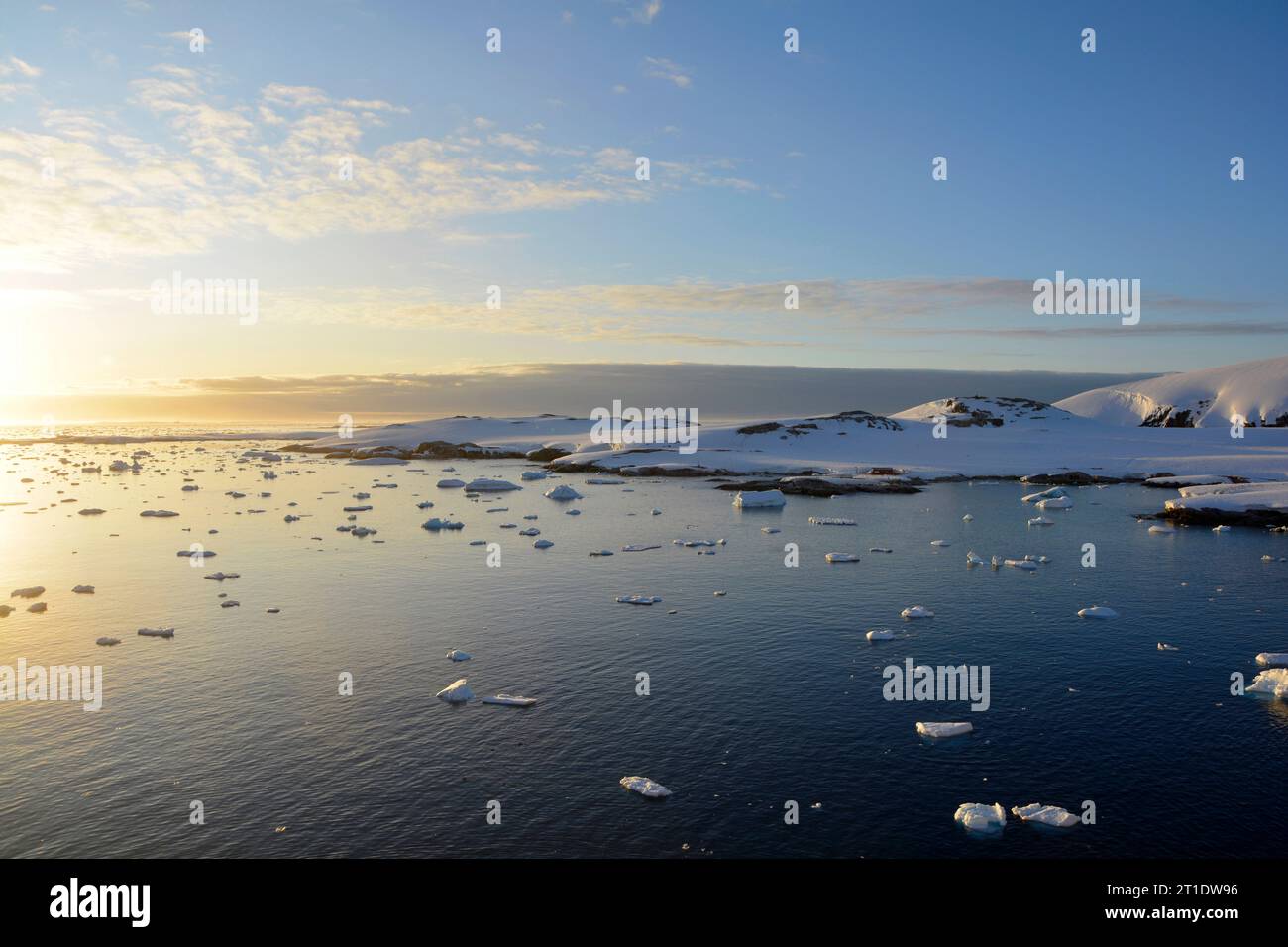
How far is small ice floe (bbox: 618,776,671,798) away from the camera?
43.2ft

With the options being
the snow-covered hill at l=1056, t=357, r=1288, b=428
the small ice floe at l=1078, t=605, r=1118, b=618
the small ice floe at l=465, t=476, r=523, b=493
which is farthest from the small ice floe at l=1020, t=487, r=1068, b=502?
the snow-covered hill at l=1056, t=357, r=1288, b=428

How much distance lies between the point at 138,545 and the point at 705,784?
1480 inches

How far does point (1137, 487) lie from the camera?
225ft

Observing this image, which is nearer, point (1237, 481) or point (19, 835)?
point (19, 835)

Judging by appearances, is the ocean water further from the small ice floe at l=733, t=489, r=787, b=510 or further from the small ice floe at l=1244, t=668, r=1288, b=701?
the small ice floe at l=733, t=489, r=787, b=510

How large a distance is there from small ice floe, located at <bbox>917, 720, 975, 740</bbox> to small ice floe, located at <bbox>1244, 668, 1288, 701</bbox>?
25.8 ft

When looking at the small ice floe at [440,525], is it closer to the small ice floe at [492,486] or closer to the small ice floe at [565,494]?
the small ice floe at [565,494]

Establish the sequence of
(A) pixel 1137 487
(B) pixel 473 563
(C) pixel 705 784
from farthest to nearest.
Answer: (A) pixel 1137 487 < (B) pixel 473 563 < (C) pixel 705 784
